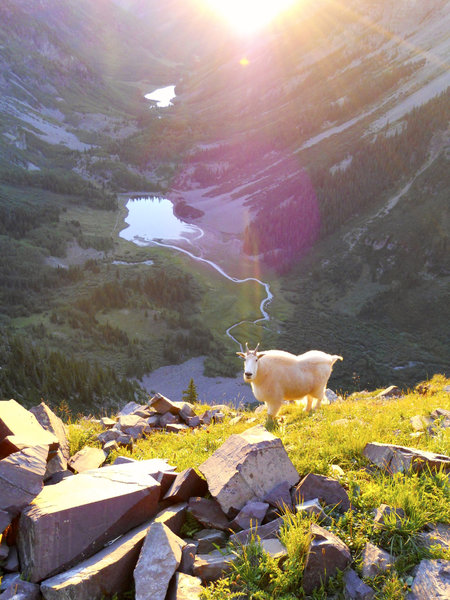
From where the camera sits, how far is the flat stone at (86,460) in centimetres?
793

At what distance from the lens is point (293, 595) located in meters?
4.66

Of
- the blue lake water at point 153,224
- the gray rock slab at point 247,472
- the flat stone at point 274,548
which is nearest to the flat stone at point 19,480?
the gray rock slab at point 247,472

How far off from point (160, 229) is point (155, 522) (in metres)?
151

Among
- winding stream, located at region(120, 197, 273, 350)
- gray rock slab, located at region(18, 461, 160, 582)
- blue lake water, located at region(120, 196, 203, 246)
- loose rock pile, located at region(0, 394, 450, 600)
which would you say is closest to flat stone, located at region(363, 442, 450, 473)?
loose rock pile, located at region(0, 394, 450, 600)

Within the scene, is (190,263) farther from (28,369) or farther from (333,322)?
(28,369)

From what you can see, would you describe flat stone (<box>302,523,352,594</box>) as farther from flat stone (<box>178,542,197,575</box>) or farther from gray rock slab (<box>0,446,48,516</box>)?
gray rock slab (<box>0,446,48,516</box>)

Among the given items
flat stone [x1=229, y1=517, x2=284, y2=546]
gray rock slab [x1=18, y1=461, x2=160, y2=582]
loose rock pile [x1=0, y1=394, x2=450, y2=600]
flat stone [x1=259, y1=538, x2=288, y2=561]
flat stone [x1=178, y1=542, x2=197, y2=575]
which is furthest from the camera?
flat stone [x1=229, y1=517, x2=284, y2=546]

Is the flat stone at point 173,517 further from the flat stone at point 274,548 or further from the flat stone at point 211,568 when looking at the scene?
the flat stone at point 274,548

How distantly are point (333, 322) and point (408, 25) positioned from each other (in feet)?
609

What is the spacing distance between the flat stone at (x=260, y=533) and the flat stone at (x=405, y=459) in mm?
2223

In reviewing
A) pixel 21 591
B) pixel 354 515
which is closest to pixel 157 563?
pixel 21 591

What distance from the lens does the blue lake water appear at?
14225 centimetres

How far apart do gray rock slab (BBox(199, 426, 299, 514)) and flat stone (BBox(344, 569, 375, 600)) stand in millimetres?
1730

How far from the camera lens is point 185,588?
474 centimetres
